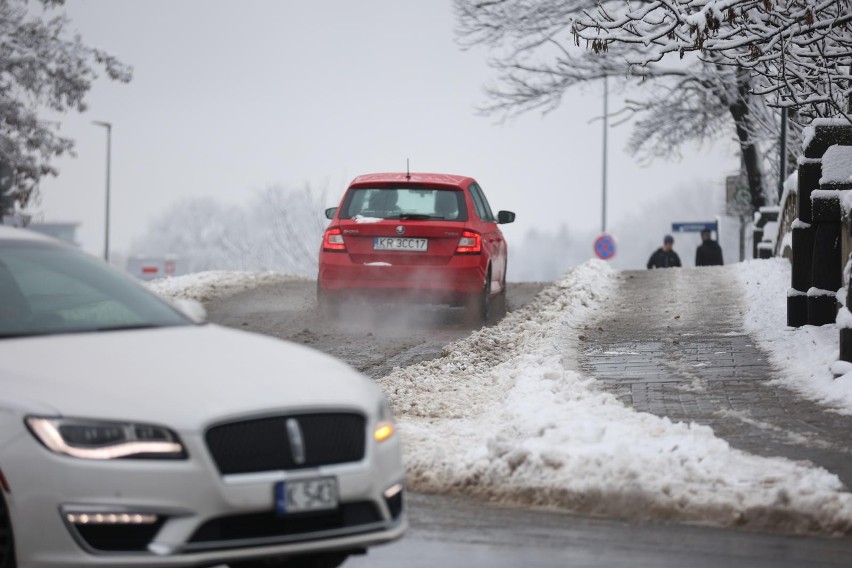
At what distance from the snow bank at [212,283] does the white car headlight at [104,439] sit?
17.4 metres

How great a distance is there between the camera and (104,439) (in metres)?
4.96

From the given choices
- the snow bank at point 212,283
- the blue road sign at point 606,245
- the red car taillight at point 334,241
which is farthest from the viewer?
the blue road sign at point 606,245

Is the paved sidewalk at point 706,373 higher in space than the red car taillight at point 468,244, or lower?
lower

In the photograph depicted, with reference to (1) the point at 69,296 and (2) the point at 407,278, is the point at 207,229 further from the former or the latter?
(1) the point at 69,296

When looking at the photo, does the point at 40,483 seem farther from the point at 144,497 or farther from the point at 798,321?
the point at 798,321

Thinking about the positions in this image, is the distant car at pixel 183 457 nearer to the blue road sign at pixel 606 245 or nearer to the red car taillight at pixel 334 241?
the red car taillight at pixel 334 241

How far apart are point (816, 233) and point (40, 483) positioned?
32.4ft

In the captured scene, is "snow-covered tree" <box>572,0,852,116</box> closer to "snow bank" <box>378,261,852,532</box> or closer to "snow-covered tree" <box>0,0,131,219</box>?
"snow bank" <box>378,261,852,532</box>

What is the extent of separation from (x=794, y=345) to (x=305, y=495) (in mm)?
8386

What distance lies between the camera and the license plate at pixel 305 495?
5.09 meters

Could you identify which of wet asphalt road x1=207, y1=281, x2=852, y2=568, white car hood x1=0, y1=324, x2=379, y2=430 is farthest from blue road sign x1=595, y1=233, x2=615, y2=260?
white car hood x1=0, y1=324, x2=379, y2=430

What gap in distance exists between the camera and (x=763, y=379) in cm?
1136

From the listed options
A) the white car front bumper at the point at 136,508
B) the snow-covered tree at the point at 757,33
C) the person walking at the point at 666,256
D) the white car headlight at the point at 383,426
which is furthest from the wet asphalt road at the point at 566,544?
the person walking at the point at 666,256

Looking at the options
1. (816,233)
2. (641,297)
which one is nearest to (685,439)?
(816,233)
